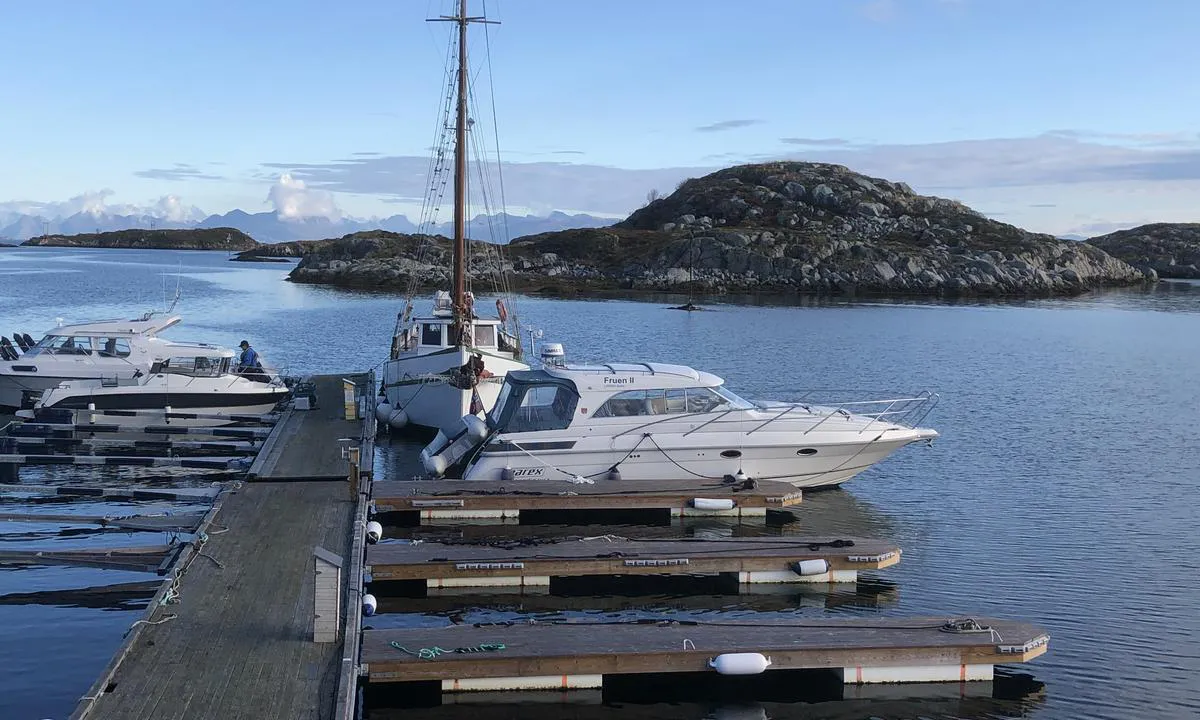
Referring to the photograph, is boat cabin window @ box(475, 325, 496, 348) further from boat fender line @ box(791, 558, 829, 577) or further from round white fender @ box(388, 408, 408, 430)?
boat fender line @ box(791, 558, 829, 577)

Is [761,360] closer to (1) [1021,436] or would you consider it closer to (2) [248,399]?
(1) [1021,436]

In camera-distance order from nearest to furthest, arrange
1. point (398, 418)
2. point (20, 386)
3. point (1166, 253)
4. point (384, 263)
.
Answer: point (398, 418)
point (20, 386)
point (384, 263)
point (1166, 253)

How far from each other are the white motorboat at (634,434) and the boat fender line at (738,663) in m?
9.65

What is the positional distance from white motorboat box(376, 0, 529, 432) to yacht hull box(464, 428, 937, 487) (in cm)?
565

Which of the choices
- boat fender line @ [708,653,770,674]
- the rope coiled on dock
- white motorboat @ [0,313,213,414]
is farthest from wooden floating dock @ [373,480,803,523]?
white motorboat @ [0,313,213,414]

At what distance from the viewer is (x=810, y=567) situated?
1777 centimetres

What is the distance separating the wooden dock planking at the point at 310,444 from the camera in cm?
2264

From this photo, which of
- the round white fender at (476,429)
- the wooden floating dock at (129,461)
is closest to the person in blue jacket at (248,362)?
the wooden floating dock at (129,461)

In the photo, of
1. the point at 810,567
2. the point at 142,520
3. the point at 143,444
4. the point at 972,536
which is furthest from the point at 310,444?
the point at 972,536

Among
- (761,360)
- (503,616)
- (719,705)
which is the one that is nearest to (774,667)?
(719,705)

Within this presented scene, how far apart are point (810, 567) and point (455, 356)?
588 inches

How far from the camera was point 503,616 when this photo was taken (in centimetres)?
1661

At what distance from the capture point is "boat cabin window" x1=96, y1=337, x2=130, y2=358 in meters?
32.6

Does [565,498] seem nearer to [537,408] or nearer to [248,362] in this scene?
[537,408]
